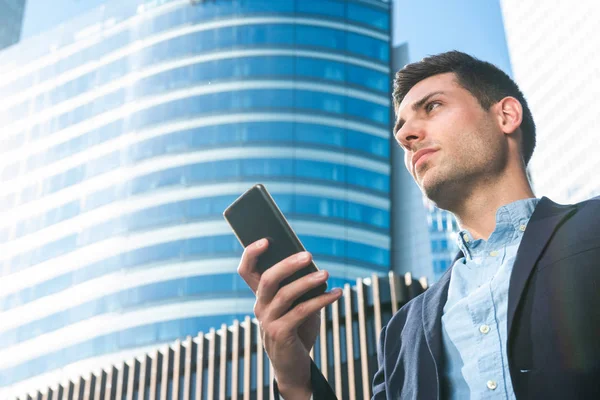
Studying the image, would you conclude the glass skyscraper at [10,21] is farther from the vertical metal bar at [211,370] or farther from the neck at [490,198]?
the neck at [490,198]

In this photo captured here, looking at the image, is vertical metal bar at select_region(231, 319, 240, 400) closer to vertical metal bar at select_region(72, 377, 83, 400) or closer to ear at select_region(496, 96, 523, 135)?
vertical metal bar at select_region(72, 377, 83, 400)

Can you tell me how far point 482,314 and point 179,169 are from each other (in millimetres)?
43802

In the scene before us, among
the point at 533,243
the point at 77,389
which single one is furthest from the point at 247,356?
the point at 533,243

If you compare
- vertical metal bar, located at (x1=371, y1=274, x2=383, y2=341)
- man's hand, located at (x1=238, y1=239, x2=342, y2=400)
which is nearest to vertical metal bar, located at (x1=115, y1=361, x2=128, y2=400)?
vertical metal bar, located at (x1=371, y1=274, x2=383, y2=341)

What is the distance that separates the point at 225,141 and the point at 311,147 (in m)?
6.94

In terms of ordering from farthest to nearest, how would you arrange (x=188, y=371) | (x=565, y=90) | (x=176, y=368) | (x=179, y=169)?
(x=565, y=90)
(x=179, y=169)
(x=176, y=368)
(x=188, y=371)

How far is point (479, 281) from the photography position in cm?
198

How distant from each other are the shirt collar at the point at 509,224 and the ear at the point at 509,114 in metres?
0.44

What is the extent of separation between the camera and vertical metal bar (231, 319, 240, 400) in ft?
42.4

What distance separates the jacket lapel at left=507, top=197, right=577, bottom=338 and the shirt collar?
0.17 meters

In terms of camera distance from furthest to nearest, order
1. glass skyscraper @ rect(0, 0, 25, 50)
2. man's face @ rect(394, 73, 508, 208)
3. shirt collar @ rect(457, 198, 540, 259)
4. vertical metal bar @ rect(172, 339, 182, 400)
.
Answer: glass skyscraper @ rect(0, 0, 25, 50), vertical metal bar @ rect(172, 339, 182, 400), man's face @ rect(394, 73, 508, 208), shirt collar @ rect(457, 198, 540, 259)

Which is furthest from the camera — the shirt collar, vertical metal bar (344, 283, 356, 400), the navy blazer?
vertical metal bar (344, 283, 356, 400)

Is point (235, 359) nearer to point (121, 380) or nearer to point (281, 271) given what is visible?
point (121, 380)

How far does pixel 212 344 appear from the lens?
13.8 metres
